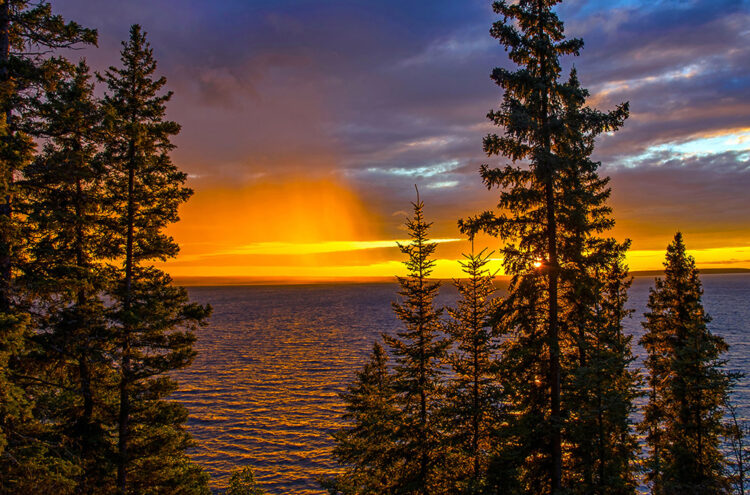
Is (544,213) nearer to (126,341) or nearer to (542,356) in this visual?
(542,356)

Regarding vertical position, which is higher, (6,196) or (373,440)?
(6,196)

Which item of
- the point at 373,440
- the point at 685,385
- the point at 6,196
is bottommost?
the point at 373,440

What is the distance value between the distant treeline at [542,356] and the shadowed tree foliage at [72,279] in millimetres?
11169

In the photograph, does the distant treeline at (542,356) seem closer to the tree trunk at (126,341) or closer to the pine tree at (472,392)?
the pine tree at (472,392)

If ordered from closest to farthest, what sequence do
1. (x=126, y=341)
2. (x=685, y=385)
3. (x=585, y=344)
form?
(x=585, y=344), (x=126, y=341), (x=685, y=385)

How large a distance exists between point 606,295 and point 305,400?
3451cm

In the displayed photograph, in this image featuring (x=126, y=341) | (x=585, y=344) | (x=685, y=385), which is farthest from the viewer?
(x=685, y=385)

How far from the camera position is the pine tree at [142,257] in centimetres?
1404

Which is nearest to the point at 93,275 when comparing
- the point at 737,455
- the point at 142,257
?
the point at 142,257

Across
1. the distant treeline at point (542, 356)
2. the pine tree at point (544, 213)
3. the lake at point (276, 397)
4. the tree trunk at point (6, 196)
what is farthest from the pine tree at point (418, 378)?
the lake at point (276, 397)

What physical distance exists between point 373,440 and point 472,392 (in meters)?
5.36

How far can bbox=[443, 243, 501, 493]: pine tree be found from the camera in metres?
17.3

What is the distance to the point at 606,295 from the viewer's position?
23.7 m

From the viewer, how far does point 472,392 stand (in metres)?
18.7
